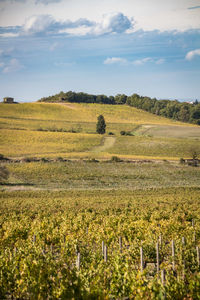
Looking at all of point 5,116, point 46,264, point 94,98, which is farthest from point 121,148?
point 94,98

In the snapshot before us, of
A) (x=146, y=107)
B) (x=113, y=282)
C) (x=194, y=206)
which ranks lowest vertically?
(x=194, y=206)

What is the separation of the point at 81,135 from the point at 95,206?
6706cm

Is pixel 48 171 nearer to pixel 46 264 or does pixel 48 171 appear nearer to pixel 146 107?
pixel 46 264

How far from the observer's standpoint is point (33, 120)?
4631 inches

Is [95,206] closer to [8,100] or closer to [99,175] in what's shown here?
[99,175]

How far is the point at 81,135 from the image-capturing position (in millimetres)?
98938

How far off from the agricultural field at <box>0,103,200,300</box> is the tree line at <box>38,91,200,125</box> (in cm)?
1393

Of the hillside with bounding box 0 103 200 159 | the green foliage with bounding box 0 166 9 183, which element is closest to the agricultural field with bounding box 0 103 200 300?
the hillside with bounding box 0 103 200 159

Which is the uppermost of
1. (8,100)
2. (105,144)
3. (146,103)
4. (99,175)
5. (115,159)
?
(146,103)

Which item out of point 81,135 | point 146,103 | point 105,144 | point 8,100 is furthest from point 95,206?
point 146,103

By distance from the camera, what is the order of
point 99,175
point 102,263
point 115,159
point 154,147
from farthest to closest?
1. point 154,147
2. point 115,159
3. point 99,175
4. point 102,263

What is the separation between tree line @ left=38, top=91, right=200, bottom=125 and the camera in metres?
160

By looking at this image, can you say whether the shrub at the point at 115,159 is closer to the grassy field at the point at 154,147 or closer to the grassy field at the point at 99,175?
the grassy field at the point at 99,175

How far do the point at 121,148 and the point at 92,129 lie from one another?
26683mm
